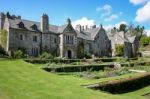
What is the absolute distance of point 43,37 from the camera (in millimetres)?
53312

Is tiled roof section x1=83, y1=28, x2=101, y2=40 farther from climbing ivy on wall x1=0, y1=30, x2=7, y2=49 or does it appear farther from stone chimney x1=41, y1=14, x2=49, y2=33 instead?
climbing ivy on wall x1=0, y1=30, x2=7, y2=49

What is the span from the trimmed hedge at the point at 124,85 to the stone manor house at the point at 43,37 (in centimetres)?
2656

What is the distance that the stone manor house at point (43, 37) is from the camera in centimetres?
4850

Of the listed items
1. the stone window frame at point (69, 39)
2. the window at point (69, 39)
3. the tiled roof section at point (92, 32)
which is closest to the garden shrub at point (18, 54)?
the stone window frame at point (69, 39)

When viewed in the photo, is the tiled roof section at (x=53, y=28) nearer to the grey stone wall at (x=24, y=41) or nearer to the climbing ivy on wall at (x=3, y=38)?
the grey stone wall at (x=24, y=41)

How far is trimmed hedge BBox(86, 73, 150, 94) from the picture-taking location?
933 inches

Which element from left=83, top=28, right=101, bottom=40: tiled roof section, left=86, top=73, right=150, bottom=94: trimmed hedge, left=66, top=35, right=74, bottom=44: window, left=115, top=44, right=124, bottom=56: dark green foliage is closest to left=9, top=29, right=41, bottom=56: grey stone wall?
left=66, top=35, right=74, bottom=44: window

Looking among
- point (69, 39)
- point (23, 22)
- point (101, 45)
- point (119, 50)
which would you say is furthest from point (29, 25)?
point (119, 50)

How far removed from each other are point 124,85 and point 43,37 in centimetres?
2988

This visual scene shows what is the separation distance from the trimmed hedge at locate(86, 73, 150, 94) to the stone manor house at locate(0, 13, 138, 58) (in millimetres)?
26562

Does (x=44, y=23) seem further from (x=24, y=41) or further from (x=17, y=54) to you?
(x=17, y=54)

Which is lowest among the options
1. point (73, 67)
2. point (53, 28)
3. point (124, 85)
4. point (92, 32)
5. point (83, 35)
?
point (124, 85)

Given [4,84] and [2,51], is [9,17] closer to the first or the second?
[2,51]

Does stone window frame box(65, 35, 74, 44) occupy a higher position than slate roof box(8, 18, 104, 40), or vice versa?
slate roof box(8, 18, 104, 40)
